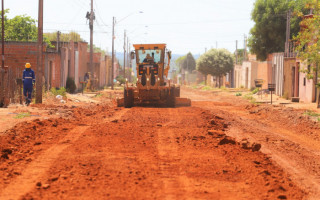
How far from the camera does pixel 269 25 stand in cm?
4806

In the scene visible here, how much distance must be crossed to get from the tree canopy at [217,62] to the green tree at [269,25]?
51.3 ft

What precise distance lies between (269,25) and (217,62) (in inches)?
746

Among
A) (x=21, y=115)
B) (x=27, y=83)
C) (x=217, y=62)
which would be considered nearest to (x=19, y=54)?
(x=27, y=83)

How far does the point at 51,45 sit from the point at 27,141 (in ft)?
134

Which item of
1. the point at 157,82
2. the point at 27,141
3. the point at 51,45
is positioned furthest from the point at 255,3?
the point at 27,141

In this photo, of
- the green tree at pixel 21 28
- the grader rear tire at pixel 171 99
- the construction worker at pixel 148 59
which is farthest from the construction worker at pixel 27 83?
the green tree at pixel 21 28

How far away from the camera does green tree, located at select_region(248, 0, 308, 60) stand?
47.9 meters

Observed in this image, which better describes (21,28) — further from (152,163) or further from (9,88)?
(152,163)

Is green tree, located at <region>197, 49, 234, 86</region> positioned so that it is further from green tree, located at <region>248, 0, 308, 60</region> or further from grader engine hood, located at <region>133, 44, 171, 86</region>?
grader engine hood, located at <region>133, 44, 171, 86</region>

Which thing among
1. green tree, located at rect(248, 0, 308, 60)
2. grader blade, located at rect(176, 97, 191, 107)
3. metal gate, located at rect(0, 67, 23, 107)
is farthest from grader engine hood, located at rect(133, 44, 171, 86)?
green tree, located at rect(248, 0, 308, 60)

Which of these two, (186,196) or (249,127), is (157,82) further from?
(186,196)

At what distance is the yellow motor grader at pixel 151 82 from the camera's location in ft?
78.5

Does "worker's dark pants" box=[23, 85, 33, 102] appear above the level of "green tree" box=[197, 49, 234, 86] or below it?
below

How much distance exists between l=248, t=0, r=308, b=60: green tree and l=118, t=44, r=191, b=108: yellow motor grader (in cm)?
2540
